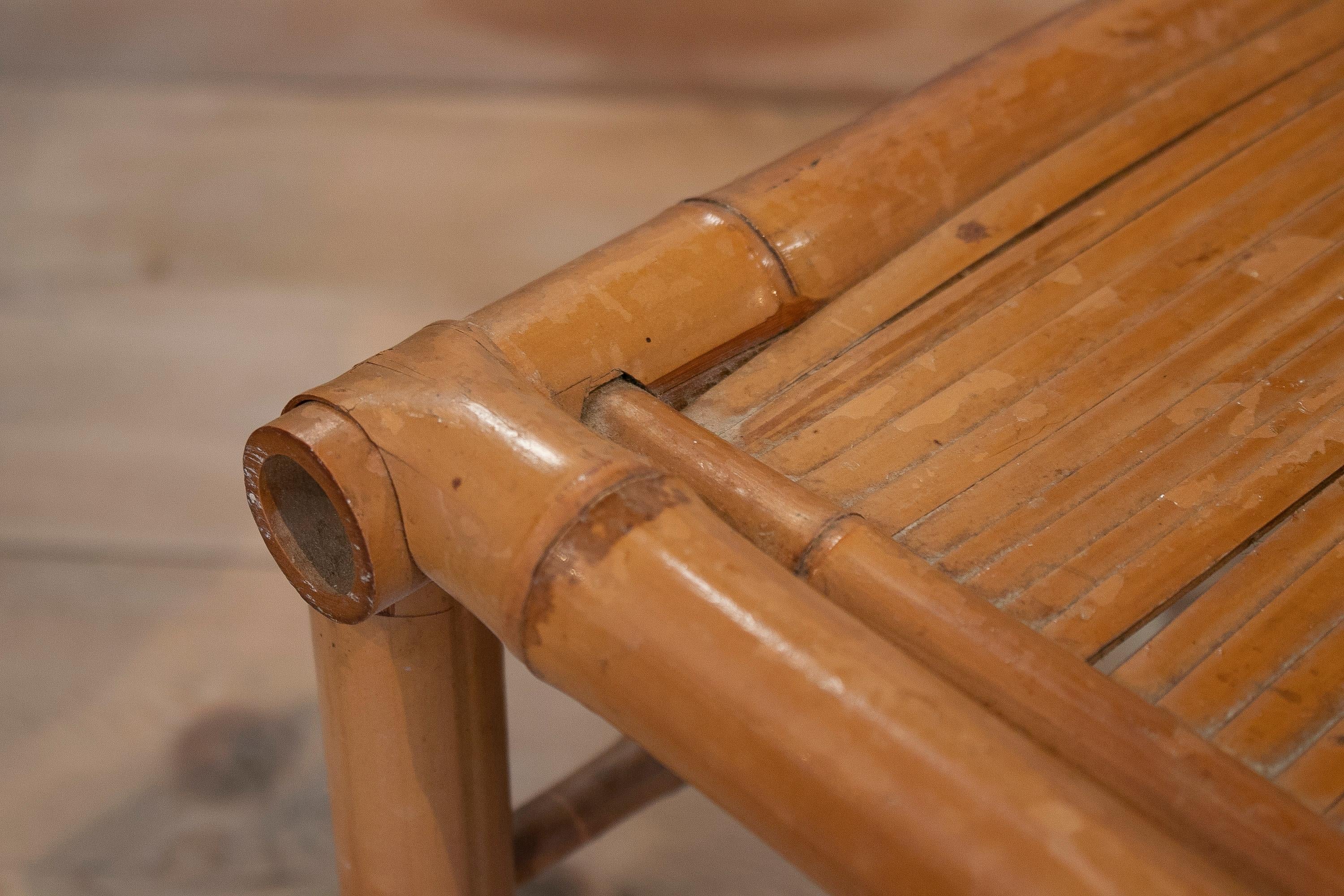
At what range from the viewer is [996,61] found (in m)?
0.74

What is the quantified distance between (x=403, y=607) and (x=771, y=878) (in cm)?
49

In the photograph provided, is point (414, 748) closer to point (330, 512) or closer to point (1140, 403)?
point (330, 512)

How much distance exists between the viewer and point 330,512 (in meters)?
0.57

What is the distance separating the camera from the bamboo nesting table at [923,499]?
443 mm

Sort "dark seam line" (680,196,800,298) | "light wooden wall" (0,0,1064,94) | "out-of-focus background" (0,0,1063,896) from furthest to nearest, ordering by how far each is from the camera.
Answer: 1. "light wooden wall" (0,0,1064,94)
2. "out-of-focus background" (0,0,1063,896)
3. "dark seam line" (680,196,800,298)

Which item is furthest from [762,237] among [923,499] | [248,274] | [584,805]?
[248,274]

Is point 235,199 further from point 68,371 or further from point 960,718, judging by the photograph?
point 960,718

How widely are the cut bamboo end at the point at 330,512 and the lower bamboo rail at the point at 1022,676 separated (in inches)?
4.5

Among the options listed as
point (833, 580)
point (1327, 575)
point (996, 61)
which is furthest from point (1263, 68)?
point (833, 580)

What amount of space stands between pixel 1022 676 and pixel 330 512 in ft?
0.97

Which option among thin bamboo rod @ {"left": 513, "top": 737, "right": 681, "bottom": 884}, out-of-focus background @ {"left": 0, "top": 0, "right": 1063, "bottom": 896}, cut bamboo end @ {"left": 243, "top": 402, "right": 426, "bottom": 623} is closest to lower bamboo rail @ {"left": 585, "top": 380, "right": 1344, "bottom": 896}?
cut bamboo end @ {"left": 243, "top": 402, "right": 426, "bottom": 623}

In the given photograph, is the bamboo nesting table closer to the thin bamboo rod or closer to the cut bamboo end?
the cut bamboo end

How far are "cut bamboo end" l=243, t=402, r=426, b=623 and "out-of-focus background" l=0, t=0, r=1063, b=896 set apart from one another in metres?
0.48

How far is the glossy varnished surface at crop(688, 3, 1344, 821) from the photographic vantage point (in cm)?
53
